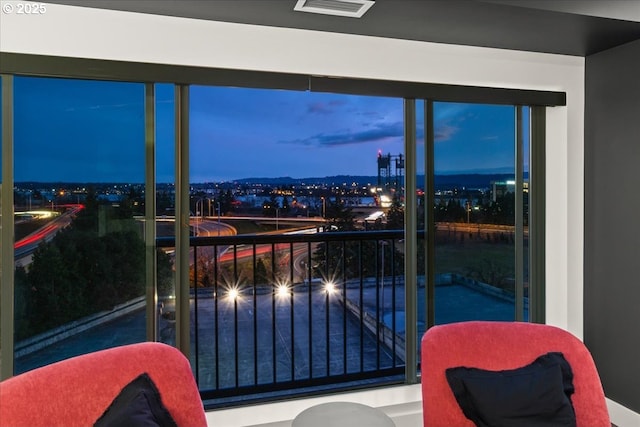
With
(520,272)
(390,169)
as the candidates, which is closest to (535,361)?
(520,272)

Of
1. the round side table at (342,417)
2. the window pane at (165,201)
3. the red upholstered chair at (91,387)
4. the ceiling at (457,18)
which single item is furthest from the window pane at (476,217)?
the red upholstered chair at (91,387)

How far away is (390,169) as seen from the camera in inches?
122

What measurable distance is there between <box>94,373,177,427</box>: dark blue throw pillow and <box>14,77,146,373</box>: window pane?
0.84 meters

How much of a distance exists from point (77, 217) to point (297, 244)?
1423 mm

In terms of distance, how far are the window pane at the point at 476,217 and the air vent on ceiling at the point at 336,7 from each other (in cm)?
102

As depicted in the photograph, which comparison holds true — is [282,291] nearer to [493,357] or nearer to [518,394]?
[493,357]

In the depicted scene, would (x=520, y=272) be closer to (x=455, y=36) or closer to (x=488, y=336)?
(x=488, y=336)

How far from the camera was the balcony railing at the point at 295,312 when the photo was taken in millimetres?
3076

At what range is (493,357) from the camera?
195 cm

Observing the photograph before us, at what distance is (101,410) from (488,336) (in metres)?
1.55

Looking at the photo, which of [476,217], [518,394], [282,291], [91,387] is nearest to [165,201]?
[91,387]

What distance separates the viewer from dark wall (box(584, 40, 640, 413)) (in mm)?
2664

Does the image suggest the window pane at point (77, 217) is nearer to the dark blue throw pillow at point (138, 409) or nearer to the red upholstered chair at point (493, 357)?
the dark blue throw pillow at point (138, 409)

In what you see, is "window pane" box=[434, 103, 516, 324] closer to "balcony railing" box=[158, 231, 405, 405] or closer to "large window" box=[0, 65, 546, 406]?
"large window" box=[0, 65, 546, 406]
